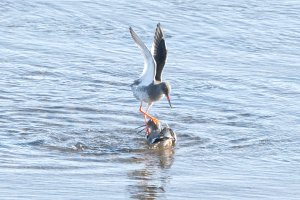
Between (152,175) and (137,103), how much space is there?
3051 millimetres

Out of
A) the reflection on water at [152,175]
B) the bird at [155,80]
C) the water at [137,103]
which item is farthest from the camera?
the bird at [155,80]

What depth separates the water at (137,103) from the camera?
7.94 metres

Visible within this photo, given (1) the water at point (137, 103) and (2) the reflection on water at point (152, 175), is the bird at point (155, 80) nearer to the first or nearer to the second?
(1) the water at point (137, 103)

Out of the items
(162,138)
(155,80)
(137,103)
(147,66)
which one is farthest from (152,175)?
(137,103)

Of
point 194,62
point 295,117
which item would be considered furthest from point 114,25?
point 295,117

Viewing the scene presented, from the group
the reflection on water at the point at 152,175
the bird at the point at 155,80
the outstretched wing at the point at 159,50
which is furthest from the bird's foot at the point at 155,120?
the reflection on water at the point at 152,175

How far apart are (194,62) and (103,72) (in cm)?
135

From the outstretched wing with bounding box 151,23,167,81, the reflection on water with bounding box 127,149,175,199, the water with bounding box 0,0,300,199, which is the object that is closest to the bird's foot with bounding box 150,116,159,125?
the water with bounding box 0,0,300,199

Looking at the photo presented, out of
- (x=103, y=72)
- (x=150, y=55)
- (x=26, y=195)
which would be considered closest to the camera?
(x=26, y=195)

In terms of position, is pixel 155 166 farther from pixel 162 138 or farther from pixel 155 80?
pixel 155 80

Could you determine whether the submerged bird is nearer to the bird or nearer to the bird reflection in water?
the bird reflection in water

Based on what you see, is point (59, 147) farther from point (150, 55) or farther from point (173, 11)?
A: point (173, 11)

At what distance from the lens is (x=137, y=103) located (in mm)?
11188

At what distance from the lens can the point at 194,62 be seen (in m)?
13.0
